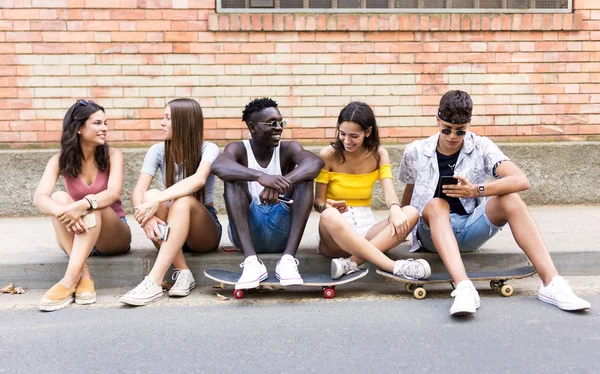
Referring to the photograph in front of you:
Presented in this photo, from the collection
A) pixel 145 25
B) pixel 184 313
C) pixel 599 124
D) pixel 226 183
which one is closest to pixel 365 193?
pixel 226 183

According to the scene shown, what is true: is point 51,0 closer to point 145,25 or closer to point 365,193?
point 145,25

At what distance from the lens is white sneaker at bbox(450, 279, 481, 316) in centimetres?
364

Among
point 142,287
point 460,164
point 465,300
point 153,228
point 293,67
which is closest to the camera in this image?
point 465,300

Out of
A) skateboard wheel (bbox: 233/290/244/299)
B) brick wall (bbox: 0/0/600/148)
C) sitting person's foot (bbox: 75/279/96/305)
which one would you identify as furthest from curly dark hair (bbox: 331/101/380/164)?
brick wall (bbox: 0/0/600/148)

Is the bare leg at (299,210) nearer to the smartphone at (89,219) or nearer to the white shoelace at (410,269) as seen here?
the white shoelace at (410,269)

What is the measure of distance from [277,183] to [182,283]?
983 millimetres

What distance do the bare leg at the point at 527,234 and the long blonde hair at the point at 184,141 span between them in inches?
85.8

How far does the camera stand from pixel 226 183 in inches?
170

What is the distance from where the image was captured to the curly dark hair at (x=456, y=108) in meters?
4.05

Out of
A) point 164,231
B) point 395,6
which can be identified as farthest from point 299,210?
point 395,6

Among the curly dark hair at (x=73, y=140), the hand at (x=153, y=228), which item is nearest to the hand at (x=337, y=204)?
the hand at (x=153, y=228)

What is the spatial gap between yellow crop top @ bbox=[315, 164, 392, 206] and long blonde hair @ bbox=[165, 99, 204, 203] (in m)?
0.94

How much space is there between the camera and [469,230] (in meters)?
4.38

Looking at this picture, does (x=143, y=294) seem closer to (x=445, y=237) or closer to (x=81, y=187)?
(x=81, y=187)
